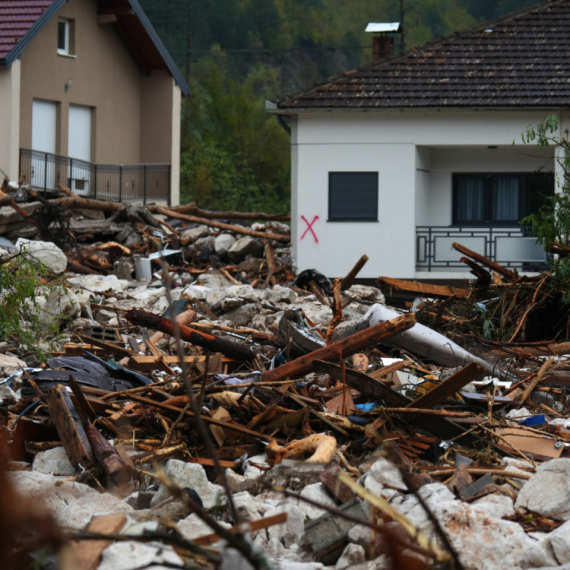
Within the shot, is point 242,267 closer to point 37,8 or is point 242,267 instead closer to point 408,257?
point 408,257

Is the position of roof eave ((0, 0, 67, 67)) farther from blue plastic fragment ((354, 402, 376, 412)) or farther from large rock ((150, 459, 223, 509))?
large rock ((150, 459, 223, 509))

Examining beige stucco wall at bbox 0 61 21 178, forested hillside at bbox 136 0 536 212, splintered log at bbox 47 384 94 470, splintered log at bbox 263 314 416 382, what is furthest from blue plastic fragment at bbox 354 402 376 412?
forested hillside at bbox 136 0 536 212

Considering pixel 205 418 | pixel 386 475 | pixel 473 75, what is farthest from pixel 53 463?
pixel 473 75

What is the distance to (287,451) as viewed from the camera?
6.46 meters

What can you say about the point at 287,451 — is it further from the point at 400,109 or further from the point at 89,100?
the point at 89,100

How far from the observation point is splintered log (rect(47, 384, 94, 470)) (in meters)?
6.29

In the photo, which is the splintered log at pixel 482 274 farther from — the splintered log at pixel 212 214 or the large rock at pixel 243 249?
the splintered log at pixel 212 214

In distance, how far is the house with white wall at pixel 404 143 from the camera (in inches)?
762

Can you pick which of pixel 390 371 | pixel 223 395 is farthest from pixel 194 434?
pixel 390 371

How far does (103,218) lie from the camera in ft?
76.1

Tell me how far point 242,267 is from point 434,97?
18.9ft

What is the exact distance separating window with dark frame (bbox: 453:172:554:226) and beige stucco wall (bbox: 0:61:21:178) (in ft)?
41.7

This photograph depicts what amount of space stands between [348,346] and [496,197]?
1416 centimetres

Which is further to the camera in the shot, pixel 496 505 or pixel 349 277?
pixel 349 277
